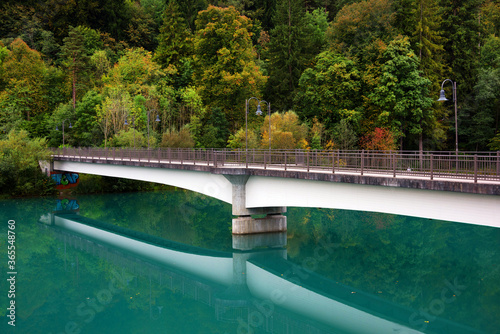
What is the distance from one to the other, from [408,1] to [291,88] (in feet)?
60.8

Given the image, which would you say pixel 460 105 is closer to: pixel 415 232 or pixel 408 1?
pixel 408 1

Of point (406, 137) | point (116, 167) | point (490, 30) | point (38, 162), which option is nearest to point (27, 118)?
point (38, 162)

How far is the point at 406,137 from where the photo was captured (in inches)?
1944

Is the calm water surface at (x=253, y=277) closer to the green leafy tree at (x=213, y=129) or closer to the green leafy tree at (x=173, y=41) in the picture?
the green leafy tree at (x=213, y=129)

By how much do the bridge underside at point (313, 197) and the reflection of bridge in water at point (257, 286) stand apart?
1939 millimetres

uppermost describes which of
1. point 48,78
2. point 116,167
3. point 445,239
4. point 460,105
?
point 48,78

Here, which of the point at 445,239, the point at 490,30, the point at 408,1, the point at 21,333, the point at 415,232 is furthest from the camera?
the point at 490,30

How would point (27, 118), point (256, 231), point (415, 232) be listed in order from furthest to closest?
1. point (27, 118)
2. point (415, 232)
3. point (256, 231)

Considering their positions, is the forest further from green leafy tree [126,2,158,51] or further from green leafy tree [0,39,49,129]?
green leafy tree [126,2,158,51]

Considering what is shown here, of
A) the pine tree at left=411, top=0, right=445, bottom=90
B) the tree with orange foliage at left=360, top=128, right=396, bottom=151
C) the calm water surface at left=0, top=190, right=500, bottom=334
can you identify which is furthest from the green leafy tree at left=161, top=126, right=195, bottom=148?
the pine tree at left=411, top=0, right=445, bottom=90

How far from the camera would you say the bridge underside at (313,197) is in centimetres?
1645

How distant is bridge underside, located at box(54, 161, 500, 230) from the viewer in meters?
16.5

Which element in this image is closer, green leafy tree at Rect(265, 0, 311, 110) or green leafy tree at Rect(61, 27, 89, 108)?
green leafy tree at Rect(265, 0, 311, 110)

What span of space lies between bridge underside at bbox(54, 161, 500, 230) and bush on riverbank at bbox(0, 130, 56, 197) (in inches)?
681
